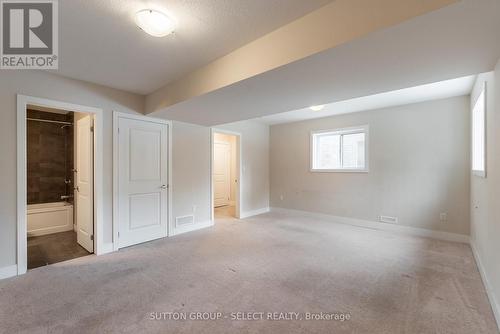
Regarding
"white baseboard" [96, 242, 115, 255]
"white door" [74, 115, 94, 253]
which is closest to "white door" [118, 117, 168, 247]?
"white baseboard" [96, 242, 115, 255]

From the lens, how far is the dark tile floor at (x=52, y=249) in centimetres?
301

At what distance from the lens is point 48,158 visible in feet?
14.8

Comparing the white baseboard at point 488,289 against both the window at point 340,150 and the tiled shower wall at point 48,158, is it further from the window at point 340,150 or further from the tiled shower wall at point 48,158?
the tiled shower wall at point 48,158

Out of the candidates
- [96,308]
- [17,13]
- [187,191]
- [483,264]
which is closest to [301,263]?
[483,264]

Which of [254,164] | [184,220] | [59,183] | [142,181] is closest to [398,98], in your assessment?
[254,164]

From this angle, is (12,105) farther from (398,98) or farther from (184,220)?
(398,98)

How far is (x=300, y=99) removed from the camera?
9.34 feet

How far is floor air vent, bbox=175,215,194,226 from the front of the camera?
4.21m

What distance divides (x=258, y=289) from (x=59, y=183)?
15.5ft

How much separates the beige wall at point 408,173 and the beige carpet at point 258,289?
72 centimetres

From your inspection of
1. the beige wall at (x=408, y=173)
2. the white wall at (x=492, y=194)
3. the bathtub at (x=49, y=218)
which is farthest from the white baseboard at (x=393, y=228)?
the bathtub at (x=49, y=218)

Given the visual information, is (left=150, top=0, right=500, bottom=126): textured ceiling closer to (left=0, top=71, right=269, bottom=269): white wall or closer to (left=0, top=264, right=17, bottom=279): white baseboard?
(left=0, top=71, right=269, bottom=269): white wall

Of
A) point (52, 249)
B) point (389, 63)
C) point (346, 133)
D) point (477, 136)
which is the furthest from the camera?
point (346, 133)

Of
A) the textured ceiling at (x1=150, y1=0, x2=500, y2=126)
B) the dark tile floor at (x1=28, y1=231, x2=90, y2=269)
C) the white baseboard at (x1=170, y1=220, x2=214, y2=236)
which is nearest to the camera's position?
the textured ceiling at (x1=150, y1=0, x2=500, y2=126)
